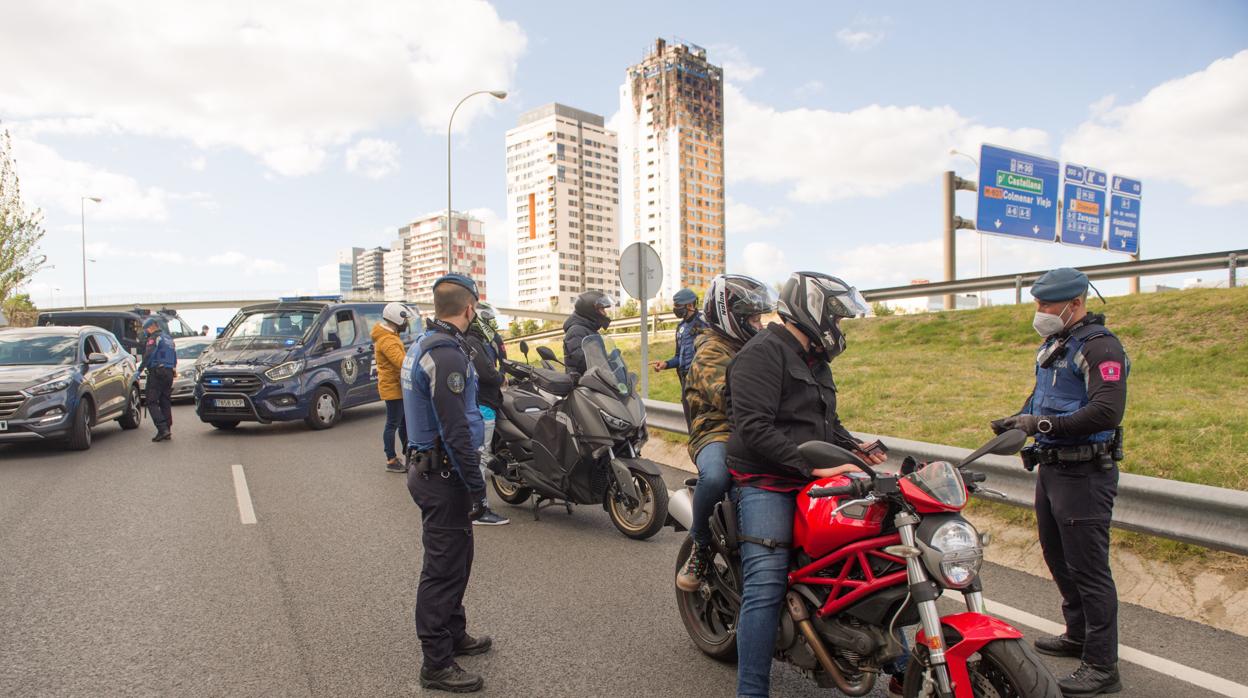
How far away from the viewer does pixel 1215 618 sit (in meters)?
4.34

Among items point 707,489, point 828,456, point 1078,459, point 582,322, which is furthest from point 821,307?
point 582,322

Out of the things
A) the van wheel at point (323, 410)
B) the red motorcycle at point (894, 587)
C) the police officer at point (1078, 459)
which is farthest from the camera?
the van wheel at point (323, 410)

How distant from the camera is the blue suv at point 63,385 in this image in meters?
10.5

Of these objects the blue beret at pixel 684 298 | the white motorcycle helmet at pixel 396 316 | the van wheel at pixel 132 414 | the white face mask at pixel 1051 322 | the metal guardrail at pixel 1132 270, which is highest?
the metal guardrail at pixel 1132 270

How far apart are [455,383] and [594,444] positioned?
2.71 metres

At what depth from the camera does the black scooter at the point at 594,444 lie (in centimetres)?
626

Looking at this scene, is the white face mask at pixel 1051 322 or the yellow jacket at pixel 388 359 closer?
the white face mask at pixel 1051 322

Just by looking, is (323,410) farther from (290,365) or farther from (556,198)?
(556,198)

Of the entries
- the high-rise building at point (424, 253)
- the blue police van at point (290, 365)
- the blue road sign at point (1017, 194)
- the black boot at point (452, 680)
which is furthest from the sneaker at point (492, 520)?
the high-rise building at point (424, 253)

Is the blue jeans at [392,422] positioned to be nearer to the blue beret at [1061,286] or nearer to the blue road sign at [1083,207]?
the blue beret at [1061,286]

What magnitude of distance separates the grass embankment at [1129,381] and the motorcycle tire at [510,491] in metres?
3.84

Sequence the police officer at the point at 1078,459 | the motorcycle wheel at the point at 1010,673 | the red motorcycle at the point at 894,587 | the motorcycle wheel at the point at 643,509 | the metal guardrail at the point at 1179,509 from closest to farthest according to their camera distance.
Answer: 1. the motorcycle wheel at the point at 1010,673
2. the red motorcycle at the point at 894,587
3. the police officer at the point at 1078,459
4. the metal guardrail at the point at 1179,509
5. the motorcycle wheel at the point at 643,509

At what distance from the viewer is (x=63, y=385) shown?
11039 mm

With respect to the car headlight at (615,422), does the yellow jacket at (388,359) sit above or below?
above
